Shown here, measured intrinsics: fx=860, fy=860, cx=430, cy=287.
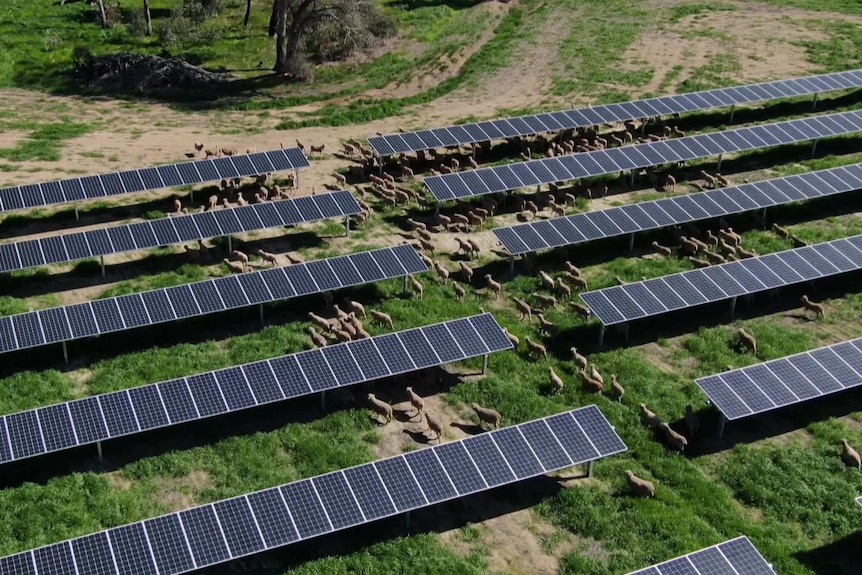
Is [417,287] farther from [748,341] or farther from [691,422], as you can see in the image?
[748,341]

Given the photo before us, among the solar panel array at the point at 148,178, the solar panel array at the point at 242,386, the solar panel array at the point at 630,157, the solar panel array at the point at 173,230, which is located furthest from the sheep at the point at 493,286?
the solar panel array at the point at 148,178

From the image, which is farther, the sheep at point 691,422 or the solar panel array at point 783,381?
the sheep at point 691,422

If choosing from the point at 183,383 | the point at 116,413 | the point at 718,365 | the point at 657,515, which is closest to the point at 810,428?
the point at 718,365

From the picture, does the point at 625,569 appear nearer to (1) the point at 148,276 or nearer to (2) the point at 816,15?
(1) the point at 148,276

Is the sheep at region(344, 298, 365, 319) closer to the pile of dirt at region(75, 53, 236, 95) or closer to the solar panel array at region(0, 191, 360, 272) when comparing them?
the solar panel array at region(0, 191, 360, 272)

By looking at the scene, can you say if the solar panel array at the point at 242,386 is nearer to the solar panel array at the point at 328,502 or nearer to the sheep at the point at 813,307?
the solar panel array at the point at 328,502

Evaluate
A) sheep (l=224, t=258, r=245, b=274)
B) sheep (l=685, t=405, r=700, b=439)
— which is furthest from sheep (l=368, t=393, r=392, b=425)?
sheep (l=224, t=258, r=245, b=274)
